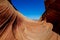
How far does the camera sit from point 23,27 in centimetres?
198

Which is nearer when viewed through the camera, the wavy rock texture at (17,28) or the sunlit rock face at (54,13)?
the wavy rock texture at (17,28)

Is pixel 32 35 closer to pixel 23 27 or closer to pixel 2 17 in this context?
pixel 23 27

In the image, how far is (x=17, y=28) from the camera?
1.89 m

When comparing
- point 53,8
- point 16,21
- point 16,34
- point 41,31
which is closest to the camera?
point 16,34

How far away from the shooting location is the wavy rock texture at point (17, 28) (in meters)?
1.79

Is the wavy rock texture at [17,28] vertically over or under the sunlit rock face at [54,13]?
under

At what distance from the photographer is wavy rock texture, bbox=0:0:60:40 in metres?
1.79

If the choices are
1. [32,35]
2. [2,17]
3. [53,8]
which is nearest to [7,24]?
[2,17]

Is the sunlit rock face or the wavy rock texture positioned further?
the sunlit rock face

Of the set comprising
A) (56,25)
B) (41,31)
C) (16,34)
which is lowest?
(16,34)

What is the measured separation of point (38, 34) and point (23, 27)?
0.69 feet

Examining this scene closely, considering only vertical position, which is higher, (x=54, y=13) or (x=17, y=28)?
(x=54, y=13)

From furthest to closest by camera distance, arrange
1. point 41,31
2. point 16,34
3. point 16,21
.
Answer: point 41,31, point 16,21, point 16,34

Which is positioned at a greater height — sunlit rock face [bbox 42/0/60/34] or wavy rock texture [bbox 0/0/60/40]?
sunlit rock face [bbox 42/0/60/34]
